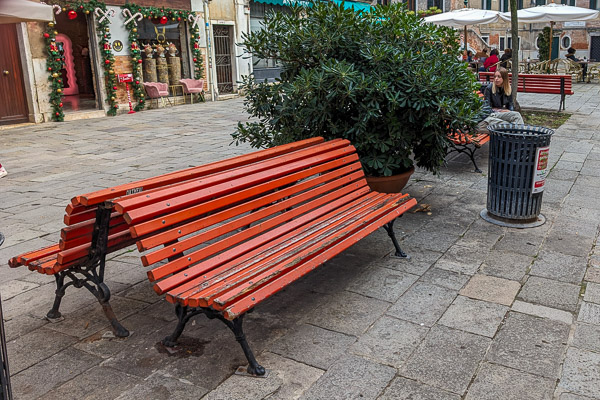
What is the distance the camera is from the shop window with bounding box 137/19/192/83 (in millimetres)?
16531

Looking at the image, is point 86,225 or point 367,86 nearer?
point 86,225

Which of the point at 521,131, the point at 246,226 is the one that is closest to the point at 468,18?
the point at 521,131

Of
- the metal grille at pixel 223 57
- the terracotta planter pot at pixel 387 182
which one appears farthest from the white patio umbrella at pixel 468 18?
the terracotta planter pot at pixel 387 182

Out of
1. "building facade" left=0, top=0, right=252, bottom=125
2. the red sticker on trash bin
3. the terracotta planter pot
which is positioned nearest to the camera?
the red sticker on trash bin

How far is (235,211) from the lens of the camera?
3.64 meters

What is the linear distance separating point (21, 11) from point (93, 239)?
12.3 ft

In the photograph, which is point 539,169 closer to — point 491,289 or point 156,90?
point 491,289

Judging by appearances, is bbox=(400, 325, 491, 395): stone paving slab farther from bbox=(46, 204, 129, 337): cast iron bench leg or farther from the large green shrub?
the large green shrub

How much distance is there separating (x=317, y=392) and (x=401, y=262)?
191cm

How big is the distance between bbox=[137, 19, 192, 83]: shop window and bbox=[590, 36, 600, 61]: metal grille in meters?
31.4

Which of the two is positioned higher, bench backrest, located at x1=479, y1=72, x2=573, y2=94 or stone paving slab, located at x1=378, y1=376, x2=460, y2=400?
bench backrest, located at x1=479, y1=72, x2=573, y2=94

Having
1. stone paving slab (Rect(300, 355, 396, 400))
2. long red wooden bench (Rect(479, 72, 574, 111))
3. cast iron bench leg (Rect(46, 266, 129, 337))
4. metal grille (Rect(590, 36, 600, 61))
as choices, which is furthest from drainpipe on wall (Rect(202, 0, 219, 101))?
metal grille (Rect(590, 36, 600, 61))

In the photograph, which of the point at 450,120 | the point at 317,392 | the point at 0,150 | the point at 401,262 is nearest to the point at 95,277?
the point at 317,392

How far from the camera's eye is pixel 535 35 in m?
41.2
